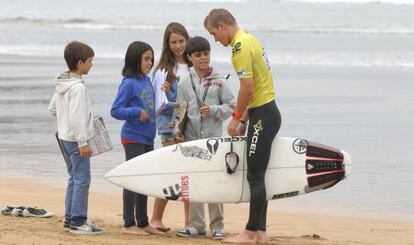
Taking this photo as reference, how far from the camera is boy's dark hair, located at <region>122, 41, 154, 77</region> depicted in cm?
654

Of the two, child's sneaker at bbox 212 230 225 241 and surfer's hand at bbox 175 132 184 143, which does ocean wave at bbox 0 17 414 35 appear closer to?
surfer's hand at bbox 175 132 184 143

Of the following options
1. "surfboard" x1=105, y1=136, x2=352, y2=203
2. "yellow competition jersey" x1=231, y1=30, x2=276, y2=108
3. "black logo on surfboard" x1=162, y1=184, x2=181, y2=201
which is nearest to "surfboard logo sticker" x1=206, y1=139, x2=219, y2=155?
"surfboard" x1=105, y1=136, x2=352, y2=203

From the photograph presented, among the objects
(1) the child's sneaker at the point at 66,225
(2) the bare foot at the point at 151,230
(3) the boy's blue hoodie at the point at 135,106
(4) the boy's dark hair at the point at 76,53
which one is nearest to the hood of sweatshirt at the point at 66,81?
(4) the boy's dark hair at the point at 76,53

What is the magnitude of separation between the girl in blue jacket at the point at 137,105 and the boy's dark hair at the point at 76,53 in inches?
13.8

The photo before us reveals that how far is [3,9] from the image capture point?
63812 millimetres

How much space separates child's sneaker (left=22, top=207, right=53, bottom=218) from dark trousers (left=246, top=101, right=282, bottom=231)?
1828 mm

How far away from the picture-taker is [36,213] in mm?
7242

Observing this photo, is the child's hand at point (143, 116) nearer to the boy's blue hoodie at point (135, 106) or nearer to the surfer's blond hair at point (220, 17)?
the boy's blue hoodie at point (135, 106)

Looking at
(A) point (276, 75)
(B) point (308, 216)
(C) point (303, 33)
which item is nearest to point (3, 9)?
(C) point (303, 33)

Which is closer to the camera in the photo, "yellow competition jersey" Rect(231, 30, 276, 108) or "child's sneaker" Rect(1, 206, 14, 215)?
"yellow competition jersey" Rect(231, 30, 276, 108)

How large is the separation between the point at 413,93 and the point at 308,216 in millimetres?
10360

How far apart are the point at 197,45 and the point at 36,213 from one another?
1.99 metres

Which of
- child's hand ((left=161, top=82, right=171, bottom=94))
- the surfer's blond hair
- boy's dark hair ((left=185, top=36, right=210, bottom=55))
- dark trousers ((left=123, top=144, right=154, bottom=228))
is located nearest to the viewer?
the surfer's blond hair

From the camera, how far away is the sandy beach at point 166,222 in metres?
6.23
